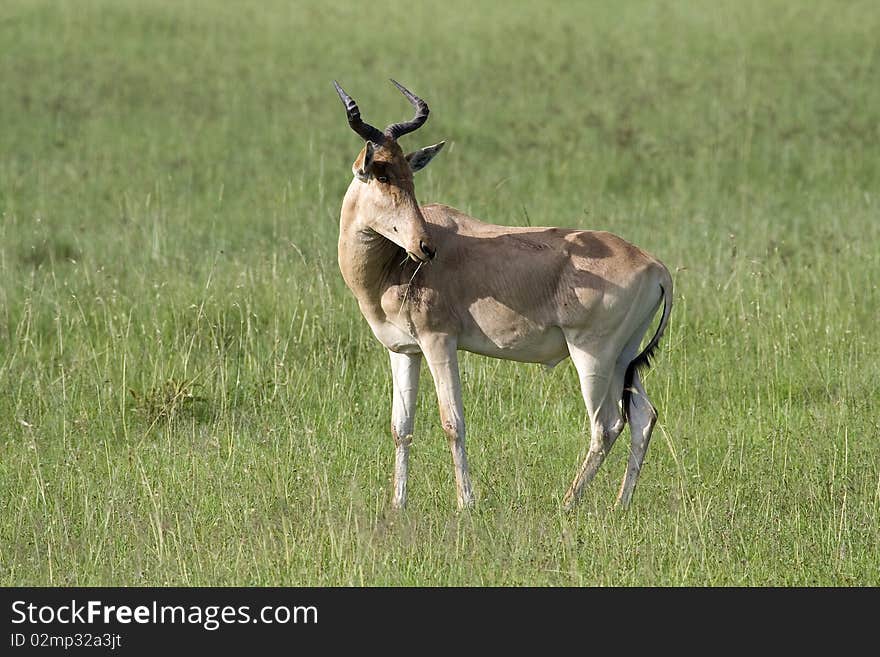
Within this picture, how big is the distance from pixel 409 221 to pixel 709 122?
12532mm

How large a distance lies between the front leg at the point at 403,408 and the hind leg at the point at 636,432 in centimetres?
115

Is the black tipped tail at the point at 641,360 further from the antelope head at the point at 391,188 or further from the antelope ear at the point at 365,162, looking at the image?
the antelope ear at the point at 365,162

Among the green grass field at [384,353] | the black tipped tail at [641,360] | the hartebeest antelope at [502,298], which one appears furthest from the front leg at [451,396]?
the black tipped tail at [641,360]

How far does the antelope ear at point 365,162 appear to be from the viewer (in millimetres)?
6746

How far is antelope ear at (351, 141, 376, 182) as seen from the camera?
675 cm

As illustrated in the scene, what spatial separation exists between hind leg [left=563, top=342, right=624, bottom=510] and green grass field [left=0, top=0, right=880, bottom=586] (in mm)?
164

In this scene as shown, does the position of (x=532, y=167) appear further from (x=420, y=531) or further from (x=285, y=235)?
(x=420, y=531)

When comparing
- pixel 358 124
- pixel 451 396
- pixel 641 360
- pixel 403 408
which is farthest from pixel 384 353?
pixel 358 124

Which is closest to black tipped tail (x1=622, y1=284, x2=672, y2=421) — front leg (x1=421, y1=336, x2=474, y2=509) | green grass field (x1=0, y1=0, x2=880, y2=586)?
green grass field (x1=0, y1=0, x2=880, y2=586)

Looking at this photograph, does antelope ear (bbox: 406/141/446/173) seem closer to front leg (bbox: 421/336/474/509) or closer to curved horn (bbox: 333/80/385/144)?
curved horn (bbox: 333/80/385/144)

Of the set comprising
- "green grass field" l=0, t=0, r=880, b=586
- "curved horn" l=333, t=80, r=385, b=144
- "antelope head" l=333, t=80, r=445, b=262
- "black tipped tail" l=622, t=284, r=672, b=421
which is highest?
"curved horn" l=333, t=80, r=385, b=144

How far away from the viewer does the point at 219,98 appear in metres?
20.0
